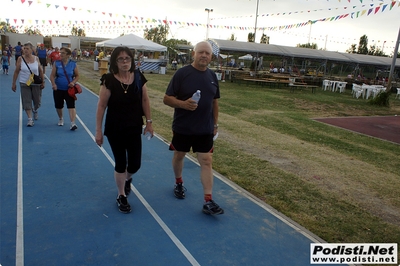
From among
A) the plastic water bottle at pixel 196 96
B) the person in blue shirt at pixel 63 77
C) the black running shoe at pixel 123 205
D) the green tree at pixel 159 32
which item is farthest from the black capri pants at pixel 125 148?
the green tree at pixel 159 32

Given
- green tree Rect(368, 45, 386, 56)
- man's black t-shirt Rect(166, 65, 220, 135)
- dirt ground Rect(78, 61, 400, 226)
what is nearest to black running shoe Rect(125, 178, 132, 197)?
man's black t-shirt Rect(166, 65, 220, 135)

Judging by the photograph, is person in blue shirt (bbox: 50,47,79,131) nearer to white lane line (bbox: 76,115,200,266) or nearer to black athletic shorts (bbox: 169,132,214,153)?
white lane line (bbox: 76,115,200,266)

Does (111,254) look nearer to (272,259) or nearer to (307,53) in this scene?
(272,259)

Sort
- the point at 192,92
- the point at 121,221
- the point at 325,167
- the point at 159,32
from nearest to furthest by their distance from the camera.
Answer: the point at 121,221 → the point at 192,92 → the point at 325,167 → the point at 159,32

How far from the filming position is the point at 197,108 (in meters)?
3.59

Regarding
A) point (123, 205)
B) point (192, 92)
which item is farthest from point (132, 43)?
point (123, 205)

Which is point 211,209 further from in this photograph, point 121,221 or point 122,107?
point 122,107

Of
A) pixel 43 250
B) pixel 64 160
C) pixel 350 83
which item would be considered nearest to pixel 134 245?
pixel 43 250

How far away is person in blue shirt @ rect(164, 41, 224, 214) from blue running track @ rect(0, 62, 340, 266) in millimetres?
447

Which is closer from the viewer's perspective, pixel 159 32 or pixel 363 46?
pixel 159 32

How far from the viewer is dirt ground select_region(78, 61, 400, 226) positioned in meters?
4.61

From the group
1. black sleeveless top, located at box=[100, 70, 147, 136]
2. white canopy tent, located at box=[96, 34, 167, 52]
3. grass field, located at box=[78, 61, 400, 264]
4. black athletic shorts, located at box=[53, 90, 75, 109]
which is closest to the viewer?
black sleeveless top, located at box=[100, 70, 147, 136]

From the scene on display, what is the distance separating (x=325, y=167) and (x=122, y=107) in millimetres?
4207

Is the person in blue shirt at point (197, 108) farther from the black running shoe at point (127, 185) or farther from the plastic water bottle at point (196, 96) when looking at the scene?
the black running shoe at point (127, 185)
